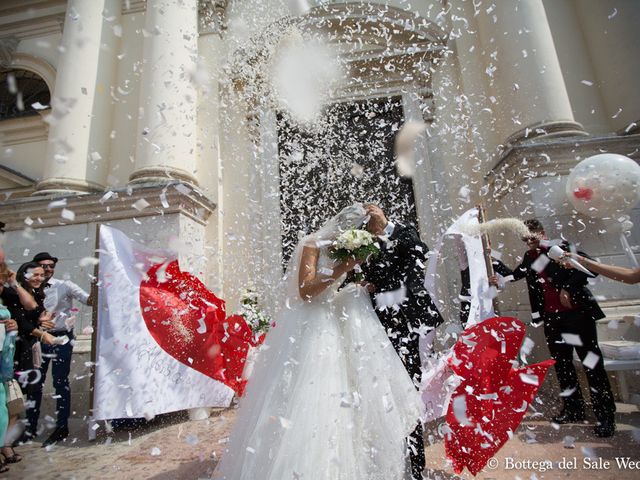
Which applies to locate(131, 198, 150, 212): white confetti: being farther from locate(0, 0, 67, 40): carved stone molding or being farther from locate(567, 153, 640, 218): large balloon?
locate(567, 153, 640, 218): large balloon

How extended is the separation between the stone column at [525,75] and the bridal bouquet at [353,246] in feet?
14.8

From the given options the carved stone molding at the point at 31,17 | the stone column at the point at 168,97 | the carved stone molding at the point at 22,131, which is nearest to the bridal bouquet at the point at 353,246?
the stone column at the point at 168,97

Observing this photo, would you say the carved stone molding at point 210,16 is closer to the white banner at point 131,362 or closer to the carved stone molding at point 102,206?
the carved stone molding at point 102,206

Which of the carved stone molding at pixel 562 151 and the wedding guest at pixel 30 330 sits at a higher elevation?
the carved stone molding at pixel 562 151

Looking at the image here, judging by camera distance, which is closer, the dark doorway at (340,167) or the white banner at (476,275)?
the white banner at (476,275)

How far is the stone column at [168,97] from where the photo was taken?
660cm

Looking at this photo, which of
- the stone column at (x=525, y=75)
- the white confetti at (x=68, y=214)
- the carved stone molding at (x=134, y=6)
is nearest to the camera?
the stone column at (x=525, y=75)

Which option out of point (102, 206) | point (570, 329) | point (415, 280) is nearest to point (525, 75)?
point (570, 329)

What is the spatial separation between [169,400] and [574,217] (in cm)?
554

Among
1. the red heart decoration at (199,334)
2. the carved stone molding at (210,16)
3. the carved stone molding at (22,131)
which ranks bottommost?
the red heart decoration at (199,334)

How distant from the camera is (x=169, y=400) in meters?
3.91

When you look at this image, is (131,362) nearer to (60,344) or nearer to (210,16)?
(60,344)

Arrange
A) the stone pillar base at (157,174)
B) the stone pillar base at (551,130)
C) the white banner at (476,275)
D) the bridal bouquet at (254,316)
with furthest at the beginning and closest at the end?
the stone pillar base at (157,174) → the stone pillar base at (551,130) → the bridal bouquet at (254,316) → the white banner at (476,275)

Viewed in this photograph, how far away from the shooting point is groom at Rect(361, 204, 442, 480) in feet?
9.72
